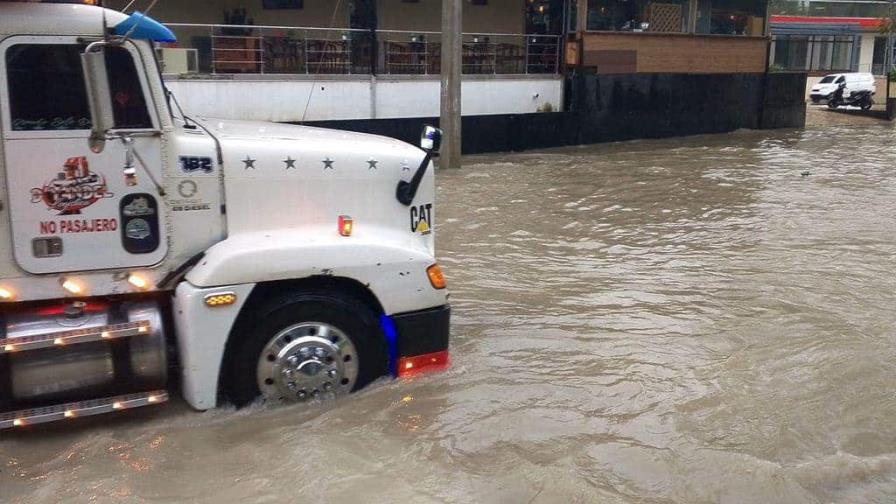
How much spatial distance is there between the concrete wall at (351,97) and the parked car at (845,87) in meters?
19.6

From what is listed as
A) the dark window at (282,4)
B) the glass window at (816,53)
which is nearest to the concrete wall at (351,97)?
the dark window at (282,4)

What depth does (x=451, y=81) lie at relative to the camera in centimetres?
1744

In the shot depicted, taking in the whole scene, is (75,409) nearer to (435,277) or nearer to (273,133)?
(273,133)

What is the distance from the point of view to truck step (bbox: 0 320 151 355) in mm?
4262

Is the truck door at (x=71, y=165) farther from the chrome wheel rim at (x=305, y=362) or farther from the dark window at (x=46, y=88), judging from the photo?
the chrome wheel rim at (x=305, y=362)

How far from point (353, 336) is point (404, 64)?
52.3 feet

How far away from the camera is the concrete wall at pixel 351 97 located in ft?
55.5

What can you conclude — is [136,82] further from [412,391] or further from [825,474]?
[825,474]

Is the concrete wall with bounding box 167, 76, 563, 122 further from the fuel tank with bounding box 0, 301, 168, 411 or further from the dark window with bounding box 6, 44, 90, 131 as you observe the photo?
the fuel tank with bounding box 0, 301, 168, 411

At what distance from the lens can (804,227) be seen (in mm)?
11727

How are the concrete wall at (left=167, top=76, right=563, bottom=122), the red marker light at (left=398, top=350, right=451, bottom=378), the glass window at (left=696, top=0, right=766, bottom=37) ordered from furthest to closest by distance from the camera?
the glass window at (left=696, top=0, right=766, bottom=37), the concrete wall at (left=167, top=76, right=563, bottom=122), the red marker light at (left=398, top=350, right=451, bottom=378)

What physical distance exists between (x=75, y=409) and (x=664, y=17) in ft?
77.9

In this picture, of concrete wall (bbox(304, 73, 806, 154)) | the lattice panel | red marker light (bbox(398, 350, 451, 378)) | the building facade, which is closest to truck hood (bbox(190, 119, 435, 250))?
red marker light (bbox(398, 350, 451, 378))

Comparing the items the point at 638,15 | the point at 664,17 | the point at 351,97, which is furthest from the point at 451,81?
the point at 664,17
